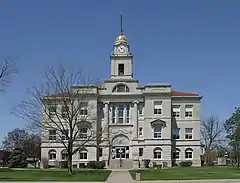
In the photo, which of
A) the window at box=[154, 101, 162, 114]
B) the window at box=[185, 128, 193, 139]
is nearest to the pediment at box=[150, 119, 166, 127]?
the window at box=[154, 101, 162, 114]

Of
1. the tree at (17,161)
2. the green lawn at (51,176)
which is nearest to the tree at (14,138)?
the tree at (17,161)

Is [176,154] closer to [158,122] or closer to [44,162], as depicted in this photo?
[158,122]

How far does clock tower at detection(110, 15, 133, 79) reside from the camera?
87.9 metres

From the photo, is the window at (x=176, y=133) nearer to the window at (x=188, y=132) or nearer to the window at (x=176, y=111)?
the window at (x=188, y=132)

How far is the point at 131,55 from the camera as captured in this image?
292 ft

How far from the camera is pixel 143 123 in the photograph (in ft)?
277

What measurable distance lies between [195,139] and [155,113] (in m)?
8.90

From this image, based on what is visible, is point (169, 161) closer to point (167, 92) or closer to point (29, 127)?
point (167, 92)

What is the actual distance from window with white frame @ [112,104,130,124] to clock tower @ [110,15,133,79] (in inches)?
225

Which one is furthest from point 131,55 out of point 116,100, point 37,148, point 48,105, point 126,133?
point 37,148

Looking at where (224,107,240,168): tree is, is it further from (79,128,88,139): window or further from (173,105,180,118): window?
(79,128,88,139): window

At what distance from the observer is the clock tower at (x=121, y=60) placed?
3460 inches

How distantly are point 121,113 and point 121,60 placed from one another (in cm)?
1067

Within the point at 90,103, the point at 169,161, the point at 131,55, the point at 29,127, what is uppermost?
the point at 131,55
